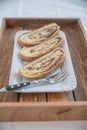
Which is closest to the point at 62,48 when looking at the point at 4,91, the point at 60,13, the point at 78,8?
the point at 4,91

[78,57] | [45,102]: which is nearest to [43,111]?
[45,102]

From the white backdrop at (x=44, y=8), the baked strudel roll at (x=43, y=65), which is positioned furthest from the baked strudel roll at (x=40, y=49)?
the white backdrop at (x=44, y=8)

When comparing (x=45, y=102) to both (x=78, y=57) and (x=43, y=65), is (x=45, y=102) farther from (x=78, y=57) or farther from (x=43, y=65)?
(x=78, y=57)

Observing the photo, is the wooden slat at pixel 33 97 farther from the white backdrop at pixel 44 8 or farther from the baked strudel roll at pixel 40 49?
the white backdrop at pixel 44 8

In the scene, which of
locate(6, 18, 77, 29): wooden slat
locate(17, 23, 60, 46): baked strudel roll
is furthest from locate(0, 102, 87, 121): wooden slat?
locate(6, 18, 77, 29): wooden slat

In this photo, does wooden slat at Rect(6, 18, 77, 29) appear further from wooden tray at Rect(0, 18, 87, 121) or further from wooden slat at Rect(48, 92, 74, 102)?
wooden slat at Rect(48, 92, 74, 102)
